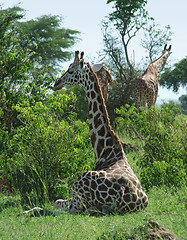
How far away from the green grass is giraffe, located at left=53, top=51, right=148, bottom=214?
242 millimetres

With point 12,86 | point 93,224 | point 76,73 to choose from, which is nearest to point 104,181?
point 93,224

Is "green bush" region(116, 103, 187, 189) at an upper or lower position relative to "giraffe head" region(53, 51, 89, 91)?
lower

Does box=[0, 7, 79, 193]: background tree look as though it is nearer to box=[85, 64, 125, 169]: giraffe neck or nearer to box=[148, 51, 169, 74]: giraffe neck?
box=[85, 64, 125, 169]: giraffe neck

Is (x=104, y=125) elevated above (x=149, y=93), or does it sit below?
below

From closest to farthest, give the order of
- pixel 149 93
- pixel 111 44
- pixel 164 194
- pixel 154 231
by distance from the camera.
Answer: pixel 154 231 < pixel 164 194 < pixel 149 93 < pixel 111 44

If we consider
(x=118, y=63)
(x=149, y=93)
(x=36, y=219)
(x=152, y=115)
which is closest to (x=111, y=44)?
(x=118, y=63)

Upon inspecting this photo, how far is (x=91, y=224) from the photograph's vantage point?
4.94 metres

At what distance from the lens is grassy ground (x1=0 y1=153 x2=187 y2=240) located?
4.51 metres

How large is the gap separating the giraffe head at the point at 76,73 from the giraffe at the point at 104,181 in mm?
298

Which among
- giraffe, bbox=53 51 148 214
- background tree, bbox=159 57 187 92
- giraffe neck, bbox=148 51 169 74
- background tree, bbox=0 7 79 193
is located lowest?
giraffe, bbox=53 51 148 214

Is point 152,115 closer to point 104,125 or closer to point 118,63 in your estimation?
point 104,125

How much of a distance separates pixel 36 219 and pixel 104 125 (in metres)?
1.84

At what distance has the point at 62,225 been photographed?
4965 millimetres

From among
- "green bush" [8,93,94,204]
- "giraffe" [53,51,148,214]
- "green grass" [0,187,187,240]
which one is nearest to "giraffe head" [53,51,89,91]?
"giraffe" [53,51,148,214]
